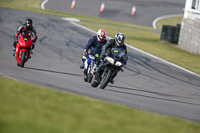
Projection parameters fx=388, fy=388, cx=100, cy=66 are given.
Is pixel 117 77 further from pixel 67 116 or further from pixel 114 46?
pixel 67 116

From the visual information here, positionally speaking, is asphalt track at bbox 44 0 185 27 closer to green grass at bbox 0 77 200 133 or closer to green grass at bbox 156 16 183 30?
green grass at bbox 156 16 183 30

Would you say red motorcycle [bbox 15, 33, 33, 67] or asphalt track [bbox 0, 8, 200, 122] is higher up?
red motorcycle [bbox 15, 33, 33, 67]

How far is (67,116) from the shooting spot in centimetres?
627

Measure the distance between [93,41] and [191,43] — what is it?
11744mm

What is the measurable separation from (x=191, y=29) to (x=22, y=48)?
40.4 ft

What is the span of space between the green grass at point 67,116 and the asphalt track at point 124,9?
25972 mm

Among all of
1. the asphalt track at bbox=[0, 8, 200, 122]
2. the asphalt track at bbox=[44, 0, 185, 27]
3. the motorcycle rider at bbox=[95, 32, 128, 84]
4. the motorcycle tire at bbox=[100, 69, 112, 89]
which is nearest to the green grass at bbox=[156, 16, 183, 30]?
the asphalt track at bbox=[44, 0, 185, 27]

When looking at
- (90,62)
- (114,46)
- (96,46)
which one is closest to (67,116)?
(114,46)

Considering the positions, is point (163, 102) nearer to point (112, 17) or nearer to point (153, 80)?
point (153, 80)

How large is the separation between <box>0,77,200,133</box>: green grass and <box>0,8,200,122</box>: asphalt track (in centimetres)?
157

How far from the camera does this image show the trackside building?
21703 millimetres

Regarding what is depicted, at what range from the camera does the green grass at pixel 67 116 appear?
18.5ft

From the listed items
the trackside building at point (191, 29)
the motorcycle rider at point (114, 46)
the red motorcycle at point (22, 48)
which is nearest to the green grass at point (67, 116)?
the motorcycle rider at point (114, 46)

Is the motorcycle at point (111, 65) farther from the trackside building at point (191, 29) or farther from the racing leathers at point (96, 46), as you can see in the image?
the trackside building at point (191, 29)
